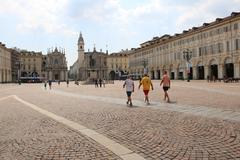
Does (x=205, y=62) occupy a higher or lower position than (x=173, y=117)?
higher

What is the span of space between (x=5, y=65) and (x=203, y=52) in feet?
226

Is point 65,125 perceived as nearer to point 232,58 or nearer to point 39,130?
point 39,130

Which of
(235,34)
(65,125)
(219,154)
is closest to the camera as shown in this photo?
(219,154)

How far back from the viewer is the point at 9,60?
112875 mm

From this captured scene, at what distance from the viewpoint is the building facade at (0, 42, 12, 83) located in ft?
328

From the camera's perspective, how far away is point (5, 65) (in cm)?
10625

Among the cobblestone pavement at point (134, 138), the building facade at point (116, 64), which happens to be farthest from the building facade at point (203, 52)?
the cobblestone pavement at point (134, 138)

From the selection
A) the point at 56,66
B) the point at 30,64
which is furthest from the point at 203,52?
the point at 30,64

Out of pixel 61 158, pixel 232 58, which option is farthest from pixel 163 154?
pixel 232 58

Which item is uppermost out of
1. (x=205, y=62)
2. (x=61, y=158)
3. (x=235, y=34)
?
(x=235, y=34)

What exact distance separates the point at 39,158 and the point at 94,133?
2.47m

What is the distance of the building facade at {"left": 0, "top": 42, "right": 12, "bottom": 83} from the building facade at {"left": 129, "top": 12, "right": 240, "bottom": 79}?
48.4 meters

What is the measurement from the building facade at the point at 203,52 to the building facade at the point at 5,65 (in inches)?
1905

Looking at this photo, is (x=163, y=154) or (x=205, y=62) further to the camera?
(x=205, y=62)
